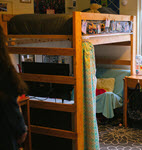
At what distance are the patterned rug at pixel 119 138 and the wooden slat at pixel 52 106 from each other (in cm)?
89

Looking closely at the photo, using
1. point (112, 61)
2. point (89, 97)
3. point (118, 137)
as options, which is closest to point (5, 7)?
point (89, 97)

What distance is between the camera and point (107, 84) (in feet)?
15.2

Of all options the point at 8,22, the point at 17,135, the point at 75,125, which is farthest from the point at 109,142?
the point at 17,135

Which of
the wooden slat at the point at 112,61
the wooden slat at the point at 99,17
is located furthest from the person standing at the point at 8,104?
the wooden slat at the point at 112,61

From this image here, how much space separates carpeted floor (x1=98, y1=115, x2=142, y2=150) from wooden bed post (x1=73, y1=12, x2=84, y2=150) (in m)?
0.67

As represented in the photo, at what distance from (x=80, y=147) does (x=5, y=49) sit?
5.69 feet

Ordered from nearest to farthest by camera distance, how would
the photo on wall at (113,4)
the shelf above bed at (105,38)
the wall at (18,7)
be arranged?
1. the shelf above bed at (105,38)
2. the wall at (18,7)
3. the photo on wall at (113,4)

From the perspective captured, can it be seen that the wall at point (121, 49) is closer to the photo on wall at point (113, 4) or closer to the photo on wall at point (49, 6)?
the photo on wall at point (113, 4)

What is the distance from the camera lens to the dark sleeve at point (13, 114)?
57.5 inches

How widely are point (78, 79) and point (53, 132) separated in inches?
25.4

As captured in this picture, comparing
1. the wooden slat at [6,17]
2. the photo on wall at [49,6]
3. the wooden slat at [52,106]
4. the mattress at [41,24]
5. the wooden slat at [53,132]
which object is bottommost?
the wooden slat at [53,132]

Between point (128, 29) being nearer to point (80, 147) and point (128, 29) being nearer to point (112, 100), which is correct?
point (112, 100)

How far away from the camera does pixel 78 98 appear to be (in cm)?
285

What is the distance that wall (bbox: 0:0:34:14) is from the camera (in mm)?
3936
